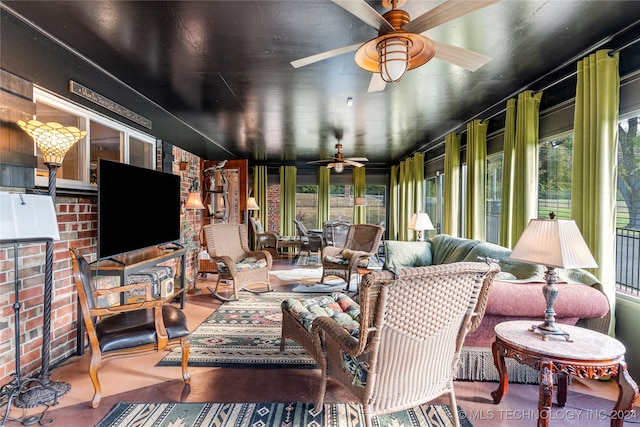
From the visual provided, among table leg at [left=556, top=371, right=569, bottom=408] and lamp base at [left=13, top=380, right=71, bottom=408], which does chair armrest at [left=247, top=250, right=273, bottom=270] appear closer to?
lamp base at [left=13, top=380, right=71, bottom=408]

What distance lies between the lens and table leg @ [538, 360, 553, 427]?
5.32ft

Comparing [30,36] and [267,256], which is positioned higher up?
[30,36]

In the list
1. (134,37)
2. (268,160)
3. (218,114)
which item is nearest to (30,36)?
(134,37)

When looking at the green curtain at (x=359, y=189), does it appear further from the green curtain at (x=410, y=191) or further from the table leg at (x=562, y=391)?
the table leg at (x=562, y=391)

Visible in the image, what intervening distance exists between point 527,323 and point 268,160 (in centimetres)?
809

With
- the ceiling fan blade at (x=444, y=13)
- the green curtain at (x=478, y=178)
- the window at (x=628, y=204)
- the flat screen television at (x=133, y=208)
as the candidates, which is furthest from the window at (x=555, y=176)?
the flat screen television at (x=133, y=208)

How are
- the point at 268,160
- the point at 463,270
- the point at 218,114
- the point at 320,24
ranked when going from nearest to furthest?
the point at 463,270 → the point at 320,24 → the point at 218,114 → the point at 268,160

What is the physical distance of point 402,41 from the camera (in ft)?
5.52

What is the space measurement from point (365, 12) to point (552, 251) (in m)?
1.53

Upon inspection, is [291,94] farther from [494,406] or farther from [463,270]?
[494,406]

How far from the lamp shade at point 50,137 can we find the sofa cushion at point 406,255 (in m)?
3.63

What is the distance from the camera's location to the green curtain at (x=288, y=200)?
30.9ft

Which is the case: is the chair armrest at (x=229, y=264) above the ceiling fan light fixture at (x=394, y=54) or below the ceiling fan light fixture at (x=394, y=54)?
below

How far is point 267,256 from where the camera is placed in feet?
15.9
